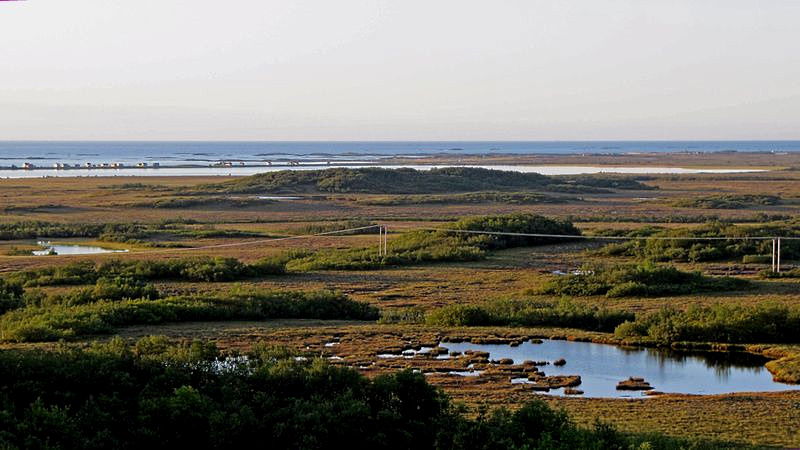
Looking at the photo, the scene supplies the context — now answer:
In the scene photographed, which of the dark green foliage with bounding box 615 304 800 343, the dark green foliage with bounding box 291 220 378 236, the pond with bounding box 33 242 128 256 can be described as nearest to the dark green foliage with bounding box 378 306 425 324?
the dark green foliage with bounding box 615 304 800 343

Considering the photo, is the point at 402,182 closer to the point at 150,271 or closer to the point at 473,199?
the point at 473,199

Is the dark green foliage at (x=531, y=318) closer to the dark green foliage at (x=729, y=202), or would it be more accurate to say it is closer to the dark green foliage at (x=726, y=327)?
the dark green foliage at (x=726, y=327)

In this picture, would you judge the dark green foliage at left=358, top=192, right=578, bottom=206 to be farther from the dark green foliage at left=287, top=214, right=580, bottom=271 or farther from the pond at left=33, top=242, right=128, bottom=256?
the pond at left=33, top=242, right=128, bottom=256

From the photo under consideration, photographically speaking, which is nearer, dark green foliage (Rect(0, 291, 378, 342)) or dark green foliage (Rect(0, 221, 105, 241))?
Result: dark green foliage (Rect(0, 291, 378, 342))

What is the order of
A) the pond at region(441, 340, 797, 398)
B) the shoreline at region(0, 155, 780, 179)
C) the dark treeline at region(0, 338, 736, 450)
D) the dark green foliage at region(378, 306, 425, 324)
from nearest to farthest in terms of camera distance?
the dark treeline at region(0, 338, 736, 450) < the pond at region(441, 340, 797, 398) < the dark green foliage at region(378, 306, 425, 324) < the shoreline at region(0, 155, 780, 179)

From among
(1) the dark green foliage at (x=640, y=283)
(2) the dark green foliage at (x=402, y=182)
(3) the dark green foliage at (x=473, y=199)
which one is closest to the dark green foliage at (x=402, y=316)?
(1) the dark green foliage at (x=640, y=283)

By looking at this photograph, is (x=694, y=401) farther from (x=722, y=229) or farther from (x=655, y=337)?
(x=722, y=229)

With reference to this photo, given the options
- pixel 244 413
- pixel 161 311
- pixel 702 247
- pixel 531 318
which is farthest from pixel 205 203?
pixel 244 413
